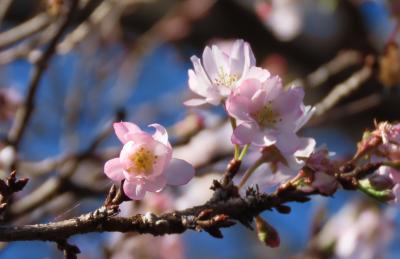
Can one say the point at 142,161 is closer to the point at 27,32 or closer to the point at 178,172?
the point at 178,172

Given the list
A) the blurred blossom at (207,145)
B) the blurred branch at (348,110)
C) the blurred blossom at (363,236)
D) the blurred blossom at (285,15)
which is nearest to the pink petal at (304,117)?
the blurred branch at (348,110)

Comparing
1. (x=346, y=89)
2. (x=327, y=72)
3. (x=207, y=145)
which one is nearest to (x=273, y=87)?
(x=346, y=89)

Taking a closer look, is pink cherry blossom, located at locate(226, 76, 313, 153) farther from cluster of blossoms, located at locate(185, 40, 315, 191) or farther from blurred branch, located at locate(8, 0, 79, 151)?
blurred branch, located at locate(8, 0, 79, 151)

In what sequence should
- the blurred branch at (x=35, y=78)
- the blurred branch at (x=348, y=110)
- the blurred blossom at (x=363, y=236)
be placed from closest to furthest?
the blurred branch at (x=35, y=78) < the blurred branch at (x=348, y=110) < the blurred blossom at (x=363, y=236)

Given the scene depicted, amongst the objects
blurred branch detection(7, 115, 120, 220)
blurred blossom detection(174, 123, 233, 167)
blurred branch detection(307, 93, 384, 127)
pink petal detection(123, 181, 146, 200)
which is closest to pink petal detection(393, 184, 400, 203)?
pink petal detection(123, 181, 146, 200)

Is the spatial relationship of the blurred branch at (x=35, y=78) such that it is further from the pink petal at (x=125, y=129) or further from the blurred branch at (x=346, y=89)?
the blurred branch at (x=346, y=89)
